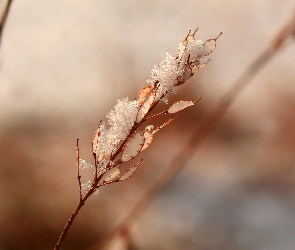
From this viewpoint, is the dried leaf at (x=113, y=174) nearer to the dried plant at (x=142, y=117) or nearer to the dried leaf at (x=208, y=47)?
the dried plant at (x=142, y=117)

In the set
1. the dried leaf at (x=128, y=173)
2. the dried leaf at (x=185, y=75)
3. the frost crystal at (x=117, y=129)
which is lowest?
the dried leaf at (x=128, y=173)

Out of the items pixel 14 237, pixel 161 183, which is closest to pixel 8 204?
pixel 14 237

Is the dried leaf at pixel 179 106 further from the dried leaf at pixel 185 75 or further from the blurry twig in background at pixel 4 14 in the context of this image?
the blurry twig in background at pixel 4 14

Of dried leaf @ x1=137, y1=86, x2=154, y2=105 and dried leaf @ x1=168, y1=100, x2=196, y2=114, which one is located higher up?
dried leaf @ x1=137, y1=86, x2=154, y2=105

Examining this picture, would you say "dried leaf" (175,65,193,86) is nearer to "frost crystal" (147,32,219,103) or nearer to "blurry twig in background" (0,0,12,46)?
"frost crystal" (147,32,219,103)

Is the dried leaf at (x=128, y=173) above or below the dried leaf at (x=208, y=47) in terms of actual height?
below

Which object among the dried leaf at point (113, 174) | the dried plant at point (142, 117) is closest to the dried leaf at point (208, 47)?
the dried plant at point (142, 117)

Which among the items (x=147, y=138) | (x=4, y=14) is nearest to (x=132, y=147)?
(x=147, y=138)

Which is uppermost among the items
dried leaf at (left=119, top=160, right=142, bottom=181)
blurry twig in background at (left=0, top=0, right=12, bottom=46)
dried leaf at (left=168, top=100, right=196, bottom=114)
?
blurry twig in background at (left=0, top=0, right=12, bottom=46)

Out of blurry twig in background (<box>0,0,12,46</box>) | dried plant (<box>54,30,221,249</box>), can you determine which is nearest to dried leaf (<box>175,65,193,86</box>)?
dried plant (<box>54,30,221,249</box>)
